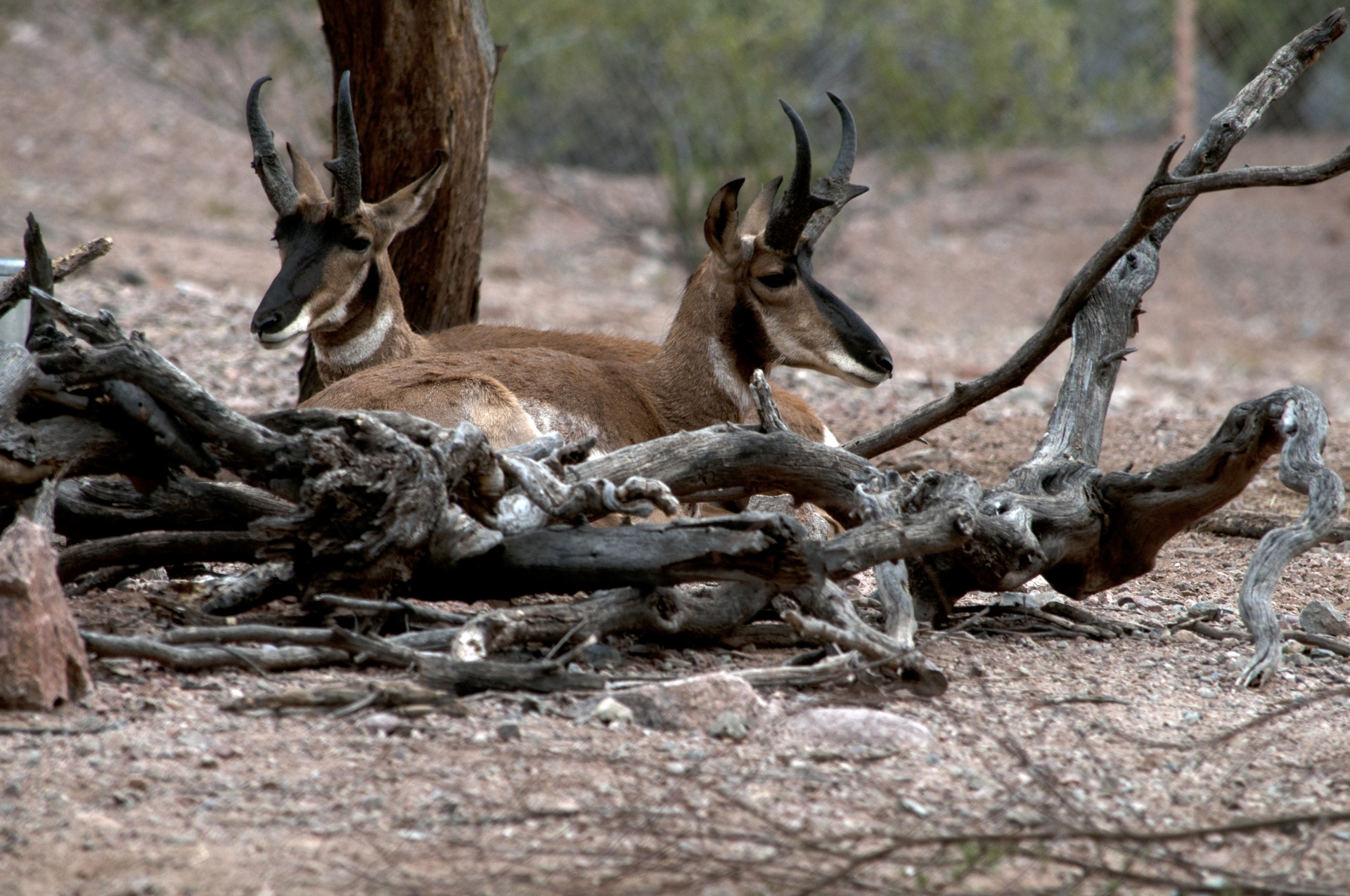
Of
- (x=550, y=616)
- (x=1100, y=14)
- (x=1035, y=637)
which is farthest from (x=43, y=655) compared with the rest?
(x=1100, y=14)

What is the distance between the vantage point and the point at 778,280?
5547mm

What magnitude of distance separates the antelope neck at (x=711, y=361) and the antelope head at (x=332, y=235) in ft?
3.91

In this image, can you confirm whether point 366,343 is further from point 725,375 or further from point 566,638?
point 566,638

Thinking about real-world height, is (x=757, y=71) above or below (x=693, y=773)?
above

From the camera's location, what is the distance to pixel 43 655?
2775mm

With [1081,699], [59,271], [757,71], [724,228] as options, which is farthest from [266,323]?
[757,71]

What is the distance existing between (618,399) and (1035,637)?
2.10 meters

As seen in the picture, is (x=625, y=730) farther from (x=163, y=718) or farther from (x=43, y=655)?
(x=43, y=655)

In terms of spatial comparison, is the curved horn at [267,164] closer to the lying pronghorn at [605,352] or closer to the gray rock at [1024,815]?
the lying pronghorn at [605,352]

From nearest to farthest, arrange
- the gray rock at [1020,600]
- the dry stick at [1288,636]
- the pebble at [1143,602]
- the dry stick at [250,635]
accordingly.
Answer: the dry stick at [250,635] → the dry stick at [1288,636] → the gray rock at [1020,600] → the pebble at [1143,602]

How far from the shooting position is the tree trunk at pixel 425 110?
215 inches

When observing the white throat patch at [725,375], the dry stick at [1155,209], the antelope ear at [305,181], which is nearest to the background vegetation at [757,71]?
the antelope ear at [305,181]

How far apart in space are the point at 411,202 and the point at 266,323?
0.82 metres

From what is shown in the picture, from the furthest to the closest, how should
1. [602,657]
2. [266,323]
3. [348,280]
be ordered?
[348,280]
[266,323]
[602,657]
